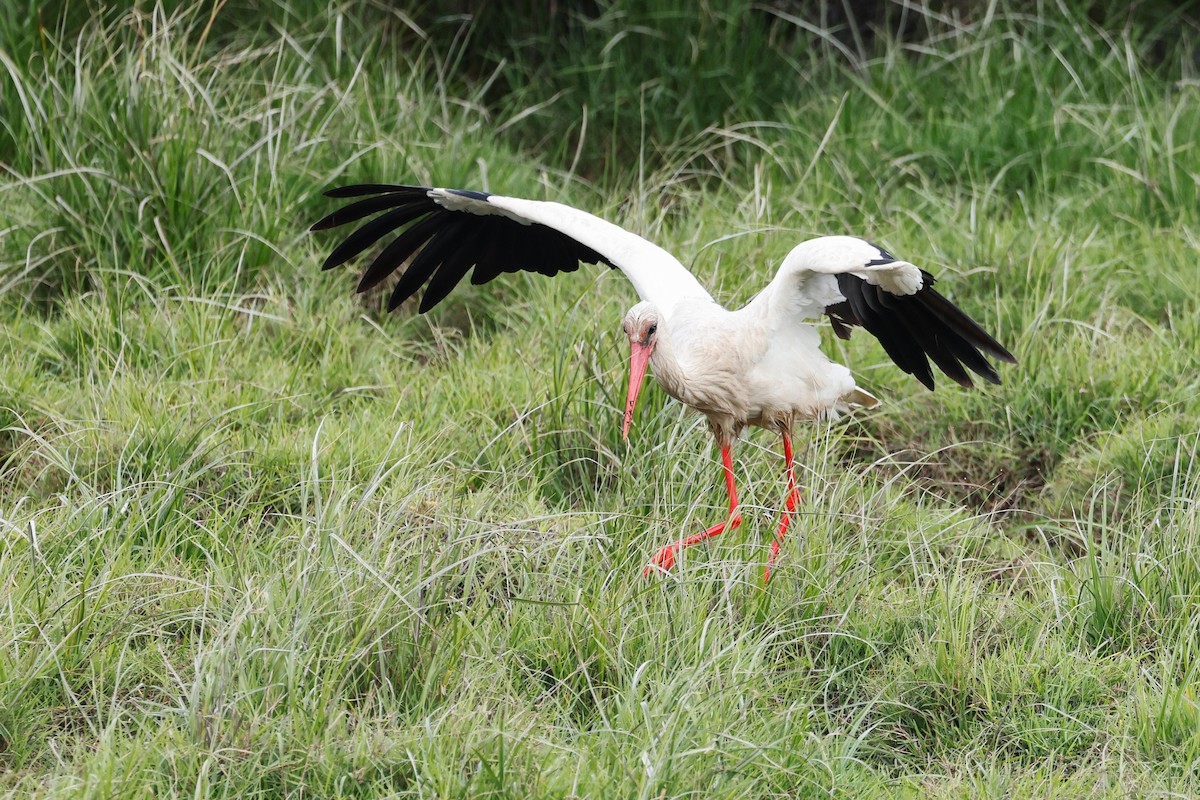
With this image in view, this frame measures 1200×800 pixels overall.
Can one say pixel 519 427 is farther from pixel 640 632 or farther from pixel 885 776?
pixel 885 776

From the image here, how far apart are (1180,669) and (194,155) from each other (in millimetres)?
3627

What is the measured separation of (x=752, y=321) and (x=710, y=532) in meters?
0.61

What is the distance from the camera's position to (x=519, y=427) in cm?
417

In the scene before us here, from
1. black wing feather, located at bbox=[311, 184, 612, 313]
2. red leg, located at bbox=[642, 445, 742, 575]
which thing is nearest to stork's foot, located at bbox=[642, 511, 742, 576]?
red leg, located at bbox=[642, 445, 742, 575]

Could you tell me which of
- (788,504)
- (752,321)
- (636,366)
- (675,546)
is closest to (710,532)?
(675,546)

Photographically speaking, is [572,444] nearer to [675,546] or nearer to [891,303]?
[675,546]

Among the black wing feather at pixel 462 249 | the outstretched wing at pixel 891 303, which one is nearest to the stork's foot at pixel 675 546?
the outstretched wing at pixel 891 303

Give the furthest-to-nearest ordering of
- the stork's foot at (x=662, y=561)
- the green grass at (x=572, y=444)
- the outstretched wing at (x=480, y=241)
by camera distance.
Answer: the outstretched wing at (x=480, y=241)
the stork's foot at (x=662, y=561)
the green grass at (x=572, y=444)

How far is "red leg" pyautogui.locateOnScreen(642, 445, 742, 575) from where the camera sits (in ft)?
11.0

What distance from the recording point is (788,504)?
3787 millimetres

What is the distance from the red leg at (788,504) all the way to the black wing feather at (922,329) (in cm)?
41

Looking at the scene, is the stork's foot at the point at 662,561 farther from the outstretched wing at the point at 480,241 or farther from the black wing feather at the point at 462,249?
the black wing feather at the point at 462,249

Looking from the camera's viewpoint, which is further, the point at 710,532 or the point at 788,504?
the point at 788,504

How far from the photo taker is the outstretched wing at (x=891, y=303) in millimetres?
3369
